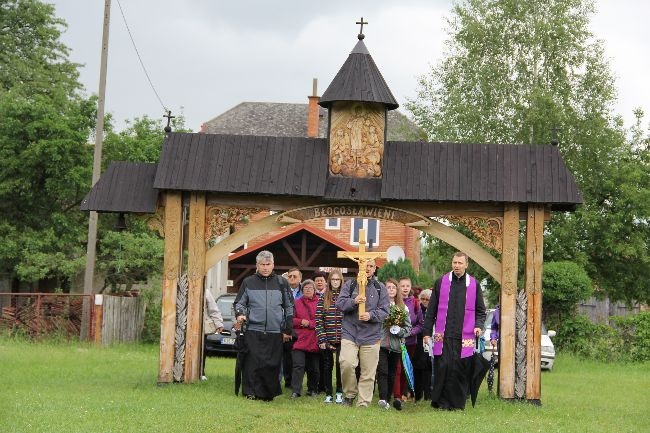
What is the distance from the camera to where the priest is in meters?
15.7

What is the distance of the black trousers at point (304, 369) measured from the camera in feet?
54.6

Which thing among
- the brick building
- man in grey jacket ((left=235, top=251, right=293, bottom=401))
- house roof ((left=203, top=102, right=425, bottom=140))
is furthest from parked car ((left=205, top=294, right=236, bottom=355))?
house roof ((left=203, top=102, right=425, bottom=140))

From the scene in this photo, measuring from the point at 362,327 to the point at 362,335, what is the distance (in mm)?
105

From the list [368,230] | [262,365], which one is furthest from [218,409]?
[368,230]

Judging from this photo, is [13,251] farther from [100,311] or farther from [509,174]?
[509,174]

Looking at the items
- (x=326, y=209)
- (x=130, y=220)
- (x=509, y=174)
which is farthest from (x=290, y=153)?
(x=130, y=220)

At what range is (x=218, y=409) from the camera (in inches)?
555

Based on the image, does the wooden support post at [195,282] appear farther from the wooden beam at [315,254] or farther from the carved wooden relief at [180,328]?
the wooden beam at [315,254]

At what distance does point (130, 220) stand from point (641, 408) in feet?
64.2

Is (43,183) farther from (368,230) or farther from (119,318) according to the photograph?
(368,230)

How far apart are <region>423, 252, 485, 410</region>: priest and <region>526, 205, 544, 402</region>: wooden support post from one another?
161 cm

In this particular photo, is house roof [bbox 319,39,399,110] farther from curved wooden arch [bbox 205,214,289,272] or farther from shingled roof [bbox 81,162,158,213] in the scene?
shingled roof [bbox 81,162,158,213]

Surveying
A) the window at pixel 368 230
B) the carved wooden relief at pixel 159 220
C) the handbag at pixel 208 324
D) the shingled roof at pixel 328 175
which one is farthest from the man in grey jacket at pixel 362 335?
the window at pixel 368 230

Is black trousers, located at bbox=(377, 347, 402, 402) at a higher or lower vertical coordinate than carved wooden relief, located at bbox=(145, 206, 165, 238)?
lower
